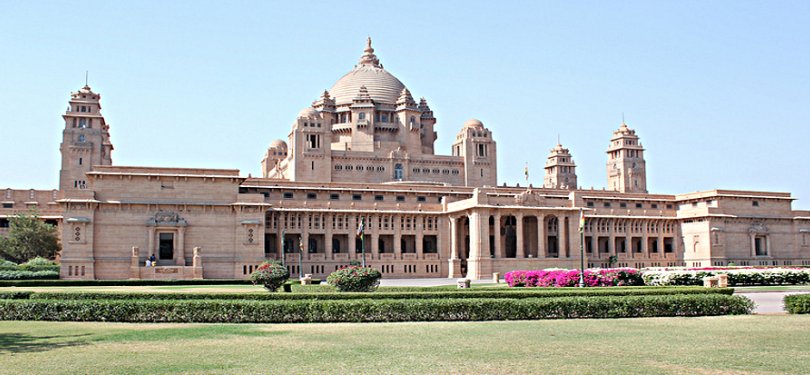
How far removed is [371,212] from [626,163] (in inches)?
2432

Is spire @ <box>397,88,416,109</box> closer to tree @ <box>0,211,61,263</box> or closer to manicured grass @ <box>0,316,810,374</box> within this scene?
tree @ <box>0,211,61,263</box>

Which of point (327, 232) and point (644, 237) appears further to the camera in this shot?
point (644, 237)

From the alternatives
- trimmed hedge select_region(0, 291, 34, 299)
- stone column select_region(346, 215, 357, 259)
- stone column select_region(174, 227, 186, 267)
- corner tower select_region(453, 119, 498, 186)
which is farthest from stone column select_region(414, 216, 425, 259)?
trimmed hedge select_region(0, 291, 34, 299)

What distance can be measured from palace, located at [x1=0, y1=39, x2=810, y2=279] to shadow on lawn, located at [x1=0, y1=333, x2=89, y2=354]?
35.7 metres

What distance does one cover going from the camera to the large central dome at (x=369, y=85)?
94.8m

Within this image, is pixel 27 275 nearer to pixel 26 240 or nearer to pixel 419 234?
pixel 26 240

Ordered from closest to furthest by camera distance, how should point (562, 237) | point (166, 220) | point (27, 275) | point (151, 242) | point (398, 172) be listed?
point (27, 275), point (151, 242), point (166, 220), point (562, 237), point (398, 172)

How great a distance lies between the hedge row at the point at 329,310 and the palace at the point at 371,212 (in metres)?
28.0

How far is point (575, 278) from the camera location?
41531 mm

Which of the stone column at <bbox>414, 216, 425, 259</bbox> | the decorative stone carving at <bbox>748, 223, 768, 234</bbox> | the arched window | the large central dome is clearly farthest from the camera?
the large central dome

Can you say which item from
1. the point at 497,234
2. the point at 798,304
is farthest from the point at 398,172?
the point at 798,304

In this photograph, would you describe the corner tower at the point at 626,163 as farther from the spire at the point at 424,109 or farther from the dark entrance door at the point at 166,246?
the dark entrance door at the point at 166,246

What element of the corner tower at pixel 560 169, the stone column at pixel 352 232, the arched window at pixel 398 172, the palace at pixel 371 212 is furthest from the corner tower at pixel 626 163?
the stone column at pixel 352 232

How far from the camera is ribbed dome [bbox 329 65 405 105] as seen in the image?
94.8m
